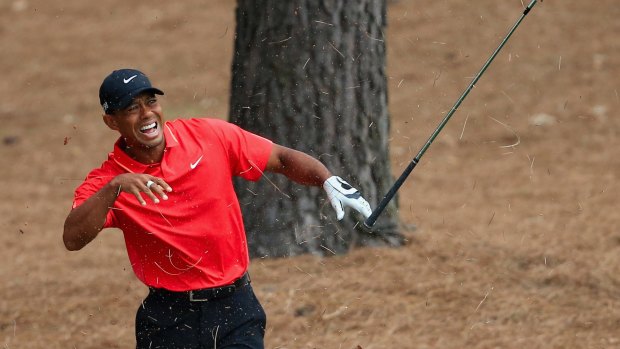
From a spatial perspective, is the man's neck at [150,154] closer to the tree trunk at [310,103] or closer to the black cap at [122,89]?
the black cap at [122,89]

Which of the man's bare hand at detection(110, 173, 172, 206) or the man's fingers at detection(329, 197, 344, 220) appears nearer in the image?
the man's bare hand at detection(110, 173, 172, 206)

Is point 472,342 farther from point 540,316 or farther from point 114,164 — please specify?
point 114,164

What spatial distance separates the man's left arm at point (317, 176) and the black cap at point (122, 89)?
24.4 inches

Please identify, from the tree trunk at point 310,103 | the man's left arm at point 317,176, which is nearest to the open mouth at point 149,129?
the man's left arm at point 317,176

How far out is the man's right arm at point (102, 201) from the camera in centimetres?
400

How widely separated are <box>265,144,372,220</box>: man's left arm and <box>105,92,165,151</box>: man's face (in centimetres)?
53

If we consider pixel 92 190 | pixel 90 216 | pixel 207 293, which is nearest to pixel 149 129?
pixel 92 190

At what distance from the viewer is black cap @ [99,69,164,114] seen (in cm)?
432

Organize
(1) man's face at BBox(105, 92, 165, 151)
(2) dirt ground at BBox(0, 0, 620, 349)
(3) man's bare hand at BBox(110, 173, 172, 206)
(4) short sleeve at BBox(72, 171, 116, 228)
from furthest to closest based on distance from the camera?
(2) dirt ground at BBox(0, 0, 620, 349) < (1) man's face at BBox(105, 92, 165, 151) < (4) short sleeve at BBox(72, 171, 116, 228) < (3) man's bare hand at BBox(110, 173, 172, 206)

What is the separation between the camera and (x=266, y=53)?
6.87 metres

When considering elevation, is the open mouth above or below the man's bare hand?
above

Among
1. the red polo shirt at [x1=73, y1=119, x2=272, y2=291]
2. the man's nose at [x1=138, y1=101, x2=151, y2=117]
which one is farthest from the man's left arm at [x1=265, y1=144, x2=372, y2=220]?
the man's nose at [x1=138, y1=101, x2=151, y2=117]

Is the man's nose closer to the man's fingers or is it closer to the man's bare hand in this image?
the man's bare hand

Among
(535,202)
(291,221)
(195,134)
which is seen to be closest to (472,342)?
(291,221)
